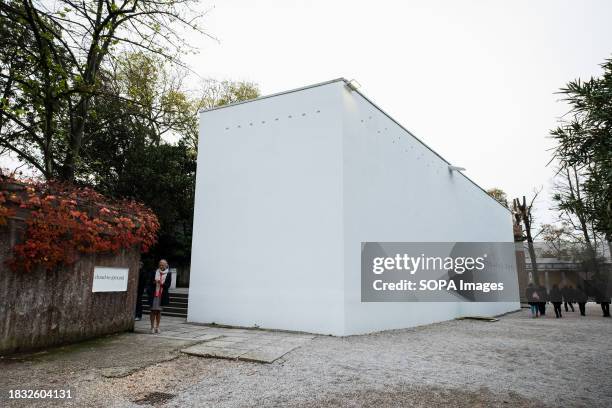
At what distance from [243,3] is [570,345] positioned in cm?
1055

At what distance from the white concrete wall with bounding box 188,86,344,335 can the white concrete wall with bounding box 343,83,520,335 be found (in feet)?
1.29

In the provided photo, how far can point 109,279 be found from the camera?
680cm

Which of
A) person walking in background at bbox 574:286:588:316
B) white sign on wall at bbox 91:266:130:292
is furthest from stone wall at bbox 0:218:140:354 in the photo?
person walking in background at bbox 574:286:588:316

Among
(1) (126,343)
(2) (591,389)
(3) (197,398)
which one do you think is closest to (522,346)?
(2) (591,389)

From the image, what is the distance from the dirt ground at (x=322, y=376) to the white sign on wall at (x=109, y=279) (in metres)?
0.94

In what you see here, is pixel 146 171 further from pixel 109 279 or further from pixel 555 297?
pixel 555 297

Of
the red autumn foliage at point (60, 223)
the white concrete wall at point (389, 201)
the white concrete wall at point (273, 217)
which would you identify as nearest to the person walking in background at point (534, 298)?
the white concrete wall at point (389, 201)

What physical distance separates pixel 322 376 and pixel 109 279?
4693mm

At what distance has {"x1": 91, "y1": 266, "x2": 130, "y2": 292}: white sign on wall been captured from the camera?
654 centimetres

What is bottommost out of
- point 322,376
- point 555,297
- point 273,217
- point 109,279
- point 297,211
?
point 322,376

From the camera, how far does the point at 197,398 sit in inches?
149

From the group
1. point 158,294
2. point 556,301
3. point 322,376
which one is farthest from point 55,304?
point 556,301

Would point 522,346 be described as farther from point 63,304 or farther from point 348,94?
point 63,304

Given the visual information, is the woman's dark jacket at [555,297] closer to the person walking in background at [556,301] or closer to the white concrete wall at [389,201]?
the person walking in background at [556,301]
